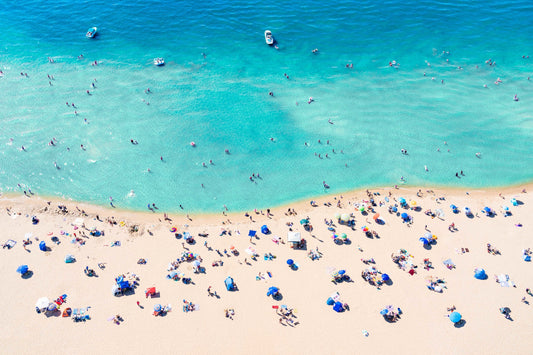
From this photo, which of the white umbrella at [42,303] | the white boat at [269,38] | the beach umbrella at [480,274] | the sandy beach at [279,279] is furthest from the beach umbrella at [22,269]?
the white boat at [269,38]

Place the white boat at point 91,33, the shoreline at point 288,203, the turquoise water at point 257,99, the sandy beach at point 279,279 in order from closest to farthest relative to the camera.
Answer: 1. the sandy beach at point 279,279
2. the shoreline at point 288,203
3. the turquoise water at point 257,99
4. the white boat at point 91,33

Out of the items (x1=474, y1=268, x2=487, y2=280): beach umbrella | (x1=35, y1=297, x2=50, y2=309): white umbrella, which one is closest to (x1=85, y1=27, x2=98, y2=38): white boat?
(x1=35, y1=297, x2=50, y2=309): white umbrella

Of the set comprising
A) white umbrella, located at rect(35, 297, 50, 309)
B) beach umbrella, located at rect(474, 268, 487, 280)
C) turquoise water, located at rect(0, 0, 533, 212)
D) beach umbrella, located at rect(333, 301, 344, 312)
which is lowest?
white umbrella, located at rect(35, 297, 50, 309)

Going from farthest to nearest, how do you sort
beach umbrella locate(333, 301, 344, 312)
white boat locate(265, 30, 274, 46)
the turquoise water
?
white boat locate(265, 30, 274, 46)
the turquoise water
beach umbrella locate(333, 301, 344, 312)

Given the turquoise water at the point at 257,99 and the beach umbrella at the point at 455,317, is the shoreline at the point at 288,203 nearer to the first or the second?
the turquoise water at the point at 257,99

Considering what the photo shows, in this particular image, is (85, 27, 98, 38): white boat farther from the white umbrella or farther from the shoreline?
the white umbrella

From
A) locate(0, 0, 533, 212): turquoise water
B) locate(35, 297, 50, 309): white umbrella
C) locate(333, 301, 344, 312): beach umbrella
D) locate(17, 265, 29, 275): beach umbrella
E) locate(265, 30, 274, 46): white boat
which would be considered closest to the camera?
locate(333, 301, 344, 312): beach umbrella

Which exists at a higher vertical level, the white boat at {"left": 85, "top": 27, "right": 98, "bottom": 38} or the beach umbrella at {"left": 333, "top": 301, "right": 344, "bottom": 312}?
the white boat at {"left": 85, "top": 27, "right": 98, "bottom": 38}

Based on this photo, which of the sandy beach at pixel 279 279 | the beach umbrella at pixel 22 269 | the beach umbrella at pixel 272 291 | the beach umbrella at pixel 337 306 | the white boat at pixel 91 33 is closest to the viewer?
the sandy beach at pixel 279 279
